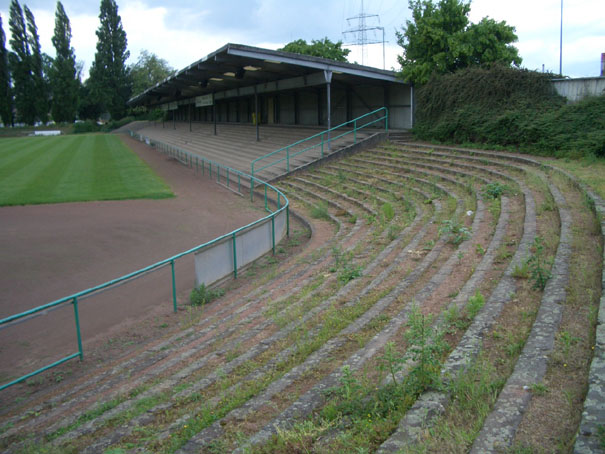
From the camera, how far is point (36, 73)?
273ft

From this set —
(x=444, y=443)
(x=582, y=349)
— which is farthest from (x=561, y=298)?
(x=444, y=443)

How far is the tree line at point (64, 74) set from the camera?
82000 mm

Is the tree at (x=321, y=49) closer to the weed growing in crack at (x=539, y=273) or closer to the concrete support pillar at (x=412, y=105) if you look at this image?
the concrete support pillar at (x=412, y=105)

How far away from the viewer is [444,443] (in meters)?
3.33

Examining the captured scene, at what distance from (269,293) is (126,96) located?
93.6 meters

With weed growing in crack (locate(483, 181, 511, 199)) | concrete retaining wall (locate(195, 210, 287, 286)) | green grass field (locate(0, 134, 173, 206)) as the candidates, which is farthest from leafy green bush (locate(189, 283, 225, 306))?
green grass field (locate(0, 134, 173, 206))

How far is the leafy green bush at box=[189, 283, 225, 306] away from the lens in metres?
10.0

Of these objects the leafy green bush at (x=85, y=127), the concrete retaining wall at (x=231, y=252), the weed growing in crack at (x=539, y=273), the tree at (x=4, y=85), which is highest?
the tree at (x=4, y=85)

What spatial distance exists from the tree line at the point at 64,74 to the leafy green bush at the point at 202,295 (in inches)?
3437

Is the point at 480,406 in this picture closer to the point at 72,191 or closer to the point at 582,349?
the point at 582,349

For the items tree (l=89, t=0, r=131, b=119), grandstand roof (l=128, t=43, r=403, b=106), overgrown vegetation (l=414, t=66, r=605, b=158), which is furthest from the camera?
tree (l=89, t=0, r=131, b=119)

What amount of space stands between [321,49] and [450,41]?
112 feet

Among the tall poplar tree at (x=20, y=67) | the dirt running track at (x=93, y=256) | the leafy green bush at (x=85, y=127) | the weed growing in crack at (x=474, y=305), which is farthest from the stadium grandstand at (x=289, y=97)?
the tall poplar tree at (x=20, y=67)

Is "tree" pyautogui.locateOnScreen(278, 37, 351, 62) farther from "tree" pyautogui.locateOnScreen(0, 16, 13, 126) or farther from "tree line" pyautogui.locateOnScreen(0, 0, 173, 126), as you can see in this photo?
"tree" pyautogui.locateOnScreen(0, 16, 13, 126)
